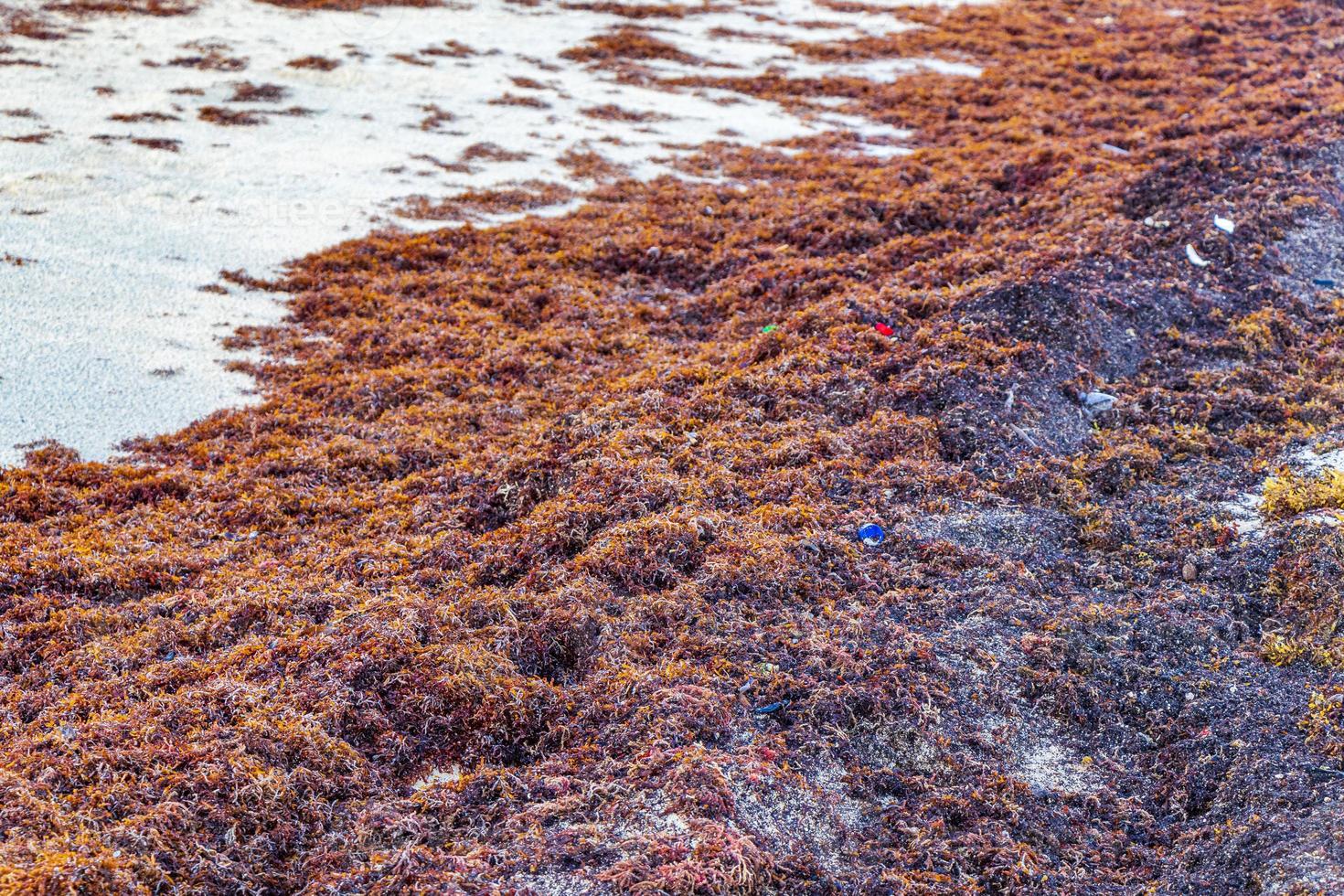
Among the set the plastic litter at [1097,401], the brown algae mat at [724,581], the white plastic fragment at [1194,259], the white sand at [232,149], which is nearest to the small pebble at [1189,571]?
the brown algae mat at [724,581]

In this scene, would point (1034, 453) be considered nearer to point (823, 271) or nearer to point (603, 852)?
point (823, 271)

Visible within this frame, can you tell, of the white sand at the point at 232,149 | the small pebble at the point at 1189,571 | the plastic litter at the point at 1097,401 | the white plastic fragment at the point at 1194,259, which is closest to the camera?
the small pebble at the point at 1189,571

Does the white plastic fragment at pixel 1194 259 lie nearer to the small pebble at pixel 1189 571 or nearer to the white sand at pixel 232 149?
the small pebble at pixel 1189 571

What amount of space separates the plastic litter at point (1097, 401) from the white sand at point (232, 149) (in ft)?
13.2

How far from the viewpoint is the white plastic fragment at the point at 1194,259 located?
5.37 metres

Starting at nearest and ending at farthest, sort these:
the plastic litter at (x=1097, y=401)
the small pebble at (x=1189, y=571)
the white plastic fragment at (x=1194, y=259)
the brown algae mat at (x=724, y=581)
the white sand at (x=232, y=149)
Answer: the brown algae mat at (x=724, y=581)
the small pebble at (x=1189, y=571)
the plastic litter at (x=1097, y=401)
the white sand at (x=232, y=149)
the white plastic fragment at (x=1194, y=259)

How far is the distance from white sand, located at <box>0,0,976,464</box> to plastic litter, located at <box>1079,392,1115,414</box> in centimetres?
402

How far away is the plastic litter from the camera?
4.32 m

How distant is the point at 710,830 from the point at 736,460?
71.8 inches

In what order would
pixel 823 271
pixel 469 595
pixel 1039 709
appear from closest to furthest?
pixel 1039 709
pixel 469 595
pixel 823 271

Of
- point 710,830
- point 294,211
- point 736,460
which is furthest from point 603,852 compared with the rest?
point 294,211

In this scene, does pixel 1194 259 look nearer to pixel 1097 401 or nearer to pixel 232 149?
pixel 1097 401

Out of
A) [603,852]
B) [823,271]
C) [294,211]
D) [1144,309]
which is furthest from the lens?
[294,211]

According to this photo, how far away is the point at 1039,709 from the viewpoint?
2918mm
